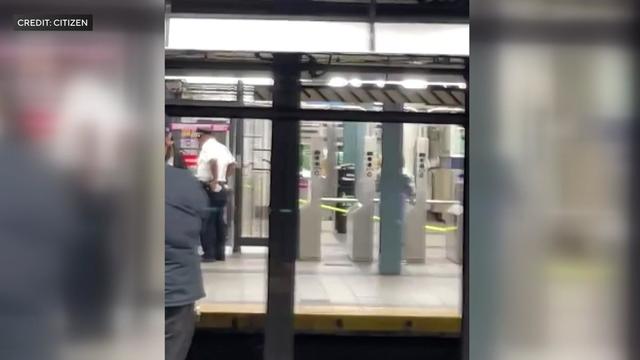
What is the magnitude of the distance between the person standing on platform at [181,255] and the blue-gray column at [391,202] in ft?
2.29

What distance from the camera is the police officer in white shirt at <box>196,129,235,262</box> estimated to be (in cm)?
255

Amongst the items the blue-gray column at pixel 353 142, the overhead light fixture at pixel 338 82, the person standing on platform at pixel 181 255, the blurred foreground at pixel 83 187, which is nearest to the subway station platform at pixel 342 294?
the person standing on platform at pixel 181 255

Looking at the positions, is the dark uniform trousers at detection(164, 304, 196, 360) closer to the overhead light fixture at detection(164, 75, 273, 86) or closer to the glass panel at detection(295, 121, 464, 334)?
the glass panel at detection(295, 121, 464, 334)

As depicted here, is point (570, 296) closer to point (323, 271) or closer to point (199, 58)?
point (323, 271)

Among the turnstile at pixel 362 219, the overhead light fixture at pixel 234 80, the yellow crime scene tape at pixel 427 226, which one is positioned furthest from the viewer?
the turnstile at pixel 362 219

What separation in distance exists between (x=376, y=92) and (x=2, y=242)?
1.35 metres

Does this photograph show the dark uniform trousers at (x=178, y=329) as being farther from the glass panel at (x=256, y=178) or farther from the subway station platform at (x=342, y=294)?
the glass panel at (x=256, y=178)

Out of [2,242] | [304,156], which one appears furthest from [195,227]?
[2,242]

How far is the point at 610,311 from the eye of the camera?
6.58 feet

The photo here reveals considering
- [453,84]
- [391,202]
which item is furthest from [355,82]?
[391,202]

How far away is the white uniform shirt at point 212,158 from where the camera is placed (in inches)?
100

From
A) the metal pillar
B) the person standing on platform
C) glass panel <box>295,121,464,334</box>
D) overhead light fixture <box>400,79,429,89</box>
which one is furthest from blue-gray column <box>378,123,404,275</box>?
the person standing on platform

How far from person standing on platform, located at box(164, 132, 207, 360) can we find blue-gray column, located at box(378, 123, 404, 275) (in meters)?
0.70

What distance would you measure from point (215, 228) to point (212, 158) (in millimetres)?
257
